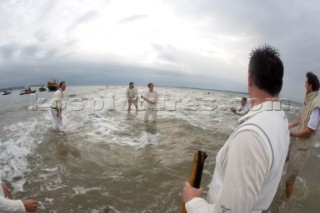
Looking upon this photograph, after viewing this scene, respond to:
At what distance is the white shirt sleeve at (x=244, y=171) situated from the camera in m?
1.29

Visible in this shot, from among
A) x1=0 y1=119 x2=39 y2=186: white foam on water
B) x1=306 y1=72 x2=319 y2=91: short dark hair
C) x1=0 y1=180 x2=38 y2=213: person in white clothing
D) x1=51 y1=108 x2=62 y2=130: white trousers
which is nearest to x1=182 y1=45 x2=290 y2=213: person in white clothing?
x1=0 y1=180 x2=38 y2=213: person in white clothing

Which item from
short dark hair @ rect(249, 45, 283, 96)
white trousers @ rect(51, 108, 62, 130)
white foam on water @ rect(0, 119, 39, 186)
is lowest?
white foam on water @ rect(0, 119, 39, 186)

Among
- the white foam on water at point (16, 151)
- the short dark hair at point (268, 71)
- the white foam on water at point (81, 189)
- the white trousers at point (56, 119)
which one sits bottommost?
the white foam on water at point (81, 189)

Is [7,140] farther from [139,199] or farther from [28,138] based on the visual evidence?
[139,199]

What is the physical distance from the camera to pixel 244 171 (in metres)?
1.29

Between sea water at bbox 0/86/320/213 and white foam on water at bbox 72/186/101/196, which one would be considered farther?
white foam on water at bbox 72/186/101/196

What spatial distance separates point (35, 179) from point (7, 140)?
524 cm

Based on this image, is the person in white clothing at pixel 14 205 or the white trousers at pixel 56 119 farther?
the white trousers at pixel 56 119

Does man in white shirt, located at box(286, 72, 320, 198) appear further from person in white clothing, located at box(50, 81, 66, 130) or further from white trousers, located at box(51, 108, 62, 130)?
white trousers, located at box(51, 108, 62, 130)

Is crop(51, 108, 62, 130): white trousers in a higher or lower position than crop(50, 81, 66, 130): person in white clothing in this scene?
lower

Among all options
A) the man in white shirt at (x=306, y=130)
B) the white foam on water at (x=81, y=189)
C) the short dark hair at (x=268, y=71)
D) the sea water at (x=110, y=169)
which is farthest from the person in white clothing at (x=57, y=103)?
the short dark hair at (x=268, y=71)

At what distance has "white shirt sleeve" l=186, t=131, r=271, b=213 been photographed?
→ 50.8 inches

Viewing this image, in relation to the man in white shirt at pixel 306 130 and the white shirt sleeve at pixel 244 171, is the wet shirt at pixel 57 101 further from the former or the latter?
the white shirt sleeve at pixel 244 171

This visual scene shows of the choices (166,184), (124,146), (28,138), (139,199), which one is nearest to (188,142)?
(124,146)
